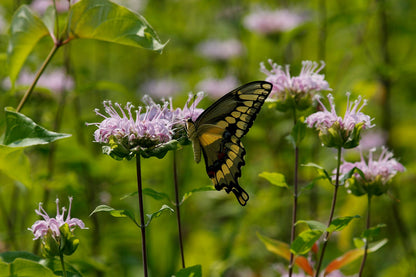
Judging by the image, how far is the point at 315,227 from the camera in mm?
→ 944

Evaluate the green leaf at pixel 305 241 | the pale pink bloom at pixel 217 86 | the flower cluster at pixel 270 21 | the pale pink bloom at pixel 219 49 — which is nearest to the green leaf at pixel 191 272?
the green leaf at pixel 305 241

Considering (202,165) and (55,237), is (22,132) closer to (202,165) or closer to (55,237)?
(55,237)

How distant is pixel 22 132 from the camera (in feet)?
3.04

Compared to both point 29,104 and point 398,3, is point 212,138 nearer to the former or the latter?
point 29,104

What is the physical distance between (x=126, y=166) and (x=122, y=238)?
288mm

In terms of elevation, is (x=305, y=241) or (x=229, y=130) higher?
(x=229, y=130)

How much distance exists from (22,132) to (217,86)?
1.88 metres

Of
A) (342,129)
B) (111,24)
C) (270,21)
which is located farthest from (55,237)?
(270,21)

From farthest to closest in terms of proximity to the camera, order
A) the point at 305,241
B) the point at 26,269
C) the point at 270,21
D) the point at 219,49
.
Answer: the point at 219,49 < the point at 270,21 < the point at 305,241 < the point at 26,269

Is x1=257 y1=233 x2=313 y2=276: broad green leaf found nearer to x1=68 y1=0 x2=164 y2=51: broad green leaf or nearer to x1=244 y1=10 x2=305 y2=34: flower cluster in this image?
x1=68 y1=0 x2=164 y2=51: broad green leaf

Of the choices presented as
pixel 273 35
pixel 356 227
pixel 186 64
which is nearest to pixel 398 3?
pixel 273 35

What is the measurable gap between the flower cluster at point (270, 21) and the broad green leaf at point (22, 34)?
141 centimetres

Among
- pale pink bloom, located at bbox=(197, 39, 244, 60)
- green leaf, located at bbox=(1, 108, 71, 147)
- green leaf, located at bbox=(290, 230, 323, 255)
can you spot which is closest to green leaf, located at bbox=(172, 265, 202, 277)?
green leaf, located at bbox=(290, 230, 323, 255)

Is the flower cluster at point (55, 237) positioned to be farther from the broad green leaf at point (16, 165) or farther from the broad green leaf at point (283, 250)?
the broad green leaf at point (283, 250)
